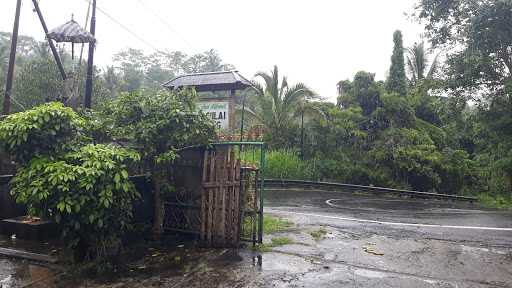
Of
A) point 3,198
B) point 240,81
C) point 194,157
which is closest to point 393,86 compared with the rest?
point 240,81

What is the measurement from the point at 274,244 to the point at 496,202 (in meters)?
13.8

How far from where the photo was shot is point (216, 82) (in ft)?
31.4

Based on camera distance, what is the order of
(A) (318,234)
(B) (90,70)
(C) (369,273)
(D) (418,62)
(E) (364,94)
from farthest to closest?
1. (D) (418,62)
2. (E) (364,94)
3. (B) (90,70)
4. (A) (318,234)
5. (C) (369,273)

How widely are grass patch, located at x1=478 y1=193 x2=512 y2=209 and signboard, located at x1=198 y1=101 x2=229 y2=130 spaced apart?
12890 millimetres

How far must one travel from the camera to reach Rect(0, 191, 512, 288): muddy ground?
5.60m

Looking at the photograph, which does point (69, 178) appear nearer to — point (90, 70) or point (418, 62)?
point (90, 70)

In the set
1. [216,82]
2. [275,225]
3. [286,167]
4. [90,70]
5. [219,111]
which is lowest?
[275,225]

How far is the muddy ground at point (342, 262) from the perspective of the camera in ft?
18.4

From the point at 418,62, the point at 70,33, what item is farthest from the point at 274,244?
the point at 418,62

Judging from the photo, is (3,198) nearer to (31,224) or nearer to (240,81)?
(31,224)

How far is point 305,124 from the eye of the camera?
21.8 meters

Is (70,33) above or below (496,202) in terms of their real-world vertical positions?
above

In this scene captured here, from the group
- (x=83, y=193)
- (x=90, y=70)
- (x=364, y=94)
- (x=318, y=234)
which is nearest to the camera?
(x=83, y=193)

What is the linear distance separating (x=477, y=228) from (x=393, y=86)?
15.3 meters
